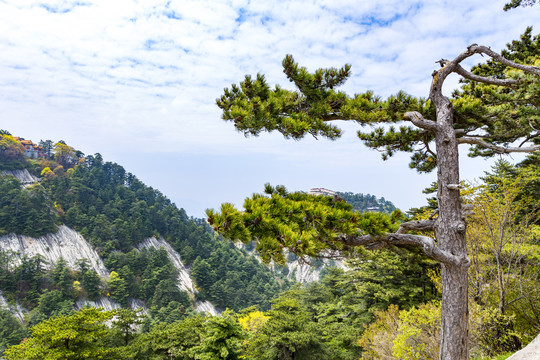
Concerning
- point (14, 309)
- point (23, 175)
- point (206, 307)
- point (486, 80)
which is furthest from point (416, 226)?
point (23, 175)

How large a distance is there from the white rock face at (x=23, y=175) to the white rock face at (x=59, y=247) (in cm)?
1704

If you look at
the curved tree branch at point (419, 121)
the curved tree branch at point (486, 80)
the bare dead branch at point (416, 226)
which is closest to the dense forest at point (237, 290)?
the bare dead branch at point (416, 226)

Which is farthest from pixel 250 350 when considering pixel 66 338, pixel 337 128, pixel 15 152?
pixel 15 152

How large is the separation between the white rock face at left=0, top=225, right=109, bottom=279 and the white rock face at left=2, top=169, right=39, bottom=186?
1704 centimetres

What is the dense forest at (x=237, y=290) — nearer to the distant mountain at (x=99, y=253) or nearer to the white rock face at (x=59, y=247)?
the distant mountain at (x=99, y=253)

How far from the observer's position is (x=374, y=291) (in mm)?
13844

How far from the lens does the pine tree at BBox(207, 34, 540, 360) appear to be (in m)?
3.20

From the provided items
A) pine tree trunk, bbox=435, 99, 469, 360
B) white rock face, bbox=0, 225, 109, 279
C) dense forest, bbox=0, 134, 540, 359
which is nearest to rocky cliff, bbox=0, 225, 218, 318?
white rock face, bbox=0, 225, 109, 279

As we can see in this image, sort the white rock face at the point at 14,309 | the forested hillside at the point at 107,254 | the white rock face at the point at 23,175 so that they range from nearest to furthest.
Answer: the white rock face at the point at 14,309, the forested hillside at the point at 107,254, the white rock face at the point at 23,175

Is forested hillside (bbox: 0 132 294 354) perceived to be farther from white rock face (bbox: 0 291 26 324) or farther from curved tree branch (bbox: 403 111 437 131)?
curved tree branch (bbox: 403 111 437 131)

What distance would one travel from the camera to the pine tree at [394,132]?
126 inches

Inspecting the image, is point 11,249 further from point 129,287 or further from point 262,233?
point 262,233

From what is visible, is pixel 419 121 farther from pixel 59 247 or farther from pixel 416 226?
pixel 59 247

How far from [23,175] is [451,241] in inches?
2786
